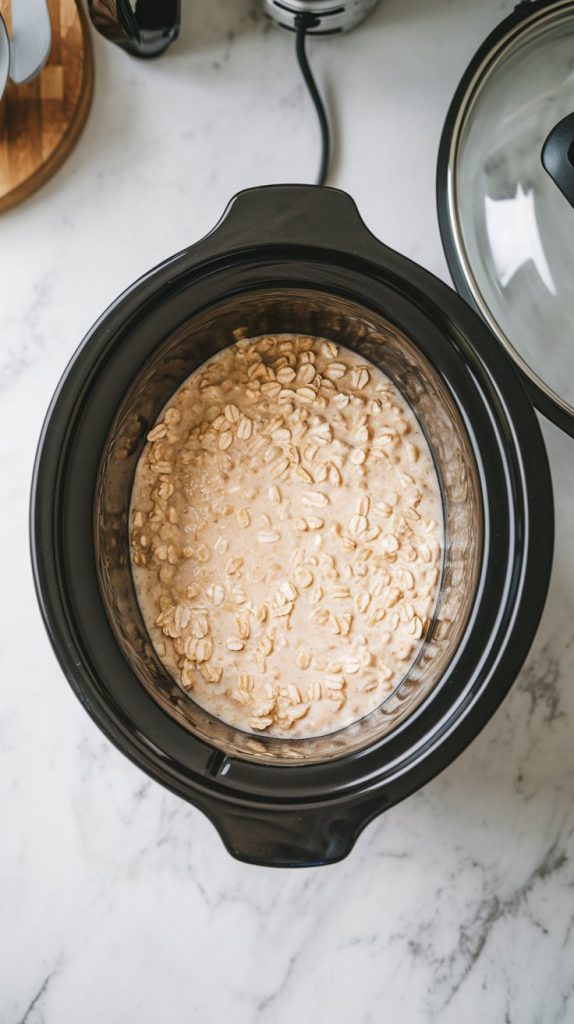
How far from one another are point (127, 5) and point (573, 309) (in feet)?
1.52

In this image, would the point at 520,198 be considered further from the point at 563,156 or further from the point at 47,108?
the point at 47,108

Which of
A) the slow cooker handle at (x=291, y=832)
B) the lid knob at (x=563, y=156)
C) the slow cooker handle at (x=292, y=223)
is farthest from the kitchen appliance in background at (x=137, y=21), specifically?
the slow cooker handle at (x=291, y=832)

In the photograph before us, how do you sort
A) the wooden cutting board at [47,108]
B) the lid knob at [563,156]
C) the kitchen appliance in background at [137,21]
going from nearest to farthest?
the lid knob at [563,156] → the kitchen appliance in background at [137,21] → the wooden cutting board at [47,108]

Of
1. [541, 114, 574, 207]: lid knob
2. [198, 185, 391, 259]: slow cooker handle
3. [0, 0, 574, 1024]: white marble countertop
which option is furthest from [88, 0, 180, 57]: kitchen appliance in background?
[541, 114, 574, 207]: lid knob

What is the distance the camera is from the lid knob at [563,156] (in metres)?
0.56

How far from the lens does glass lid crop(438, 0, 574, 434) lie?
698 millimetres

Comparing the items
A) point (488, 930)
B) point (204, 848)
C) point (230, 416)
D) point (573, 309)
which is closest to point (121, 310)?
point (230, 416)

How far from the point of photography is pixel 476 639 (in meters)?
0.60

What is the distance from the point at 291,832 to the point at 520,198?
0.56 meters

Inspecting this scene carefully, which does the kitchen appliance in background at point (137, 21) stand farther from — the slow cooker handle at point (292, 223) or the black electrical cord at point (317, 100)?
the slow cooker handle at point (292, 223)

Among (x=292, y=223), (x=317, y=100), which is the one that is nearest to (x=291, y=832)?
(x=292, y=223)

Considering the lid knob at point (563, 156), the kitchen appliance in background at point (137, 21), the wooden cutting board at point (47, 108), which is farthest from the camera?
the wooden cutting board at point (47, 108)

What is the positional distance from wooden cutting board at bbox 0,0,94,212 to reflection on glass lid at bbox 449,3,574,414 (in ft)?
1.27

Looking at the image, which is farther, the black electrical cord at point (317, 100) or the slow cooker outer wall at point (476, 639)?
the black electrical cord at point (317, 100)
